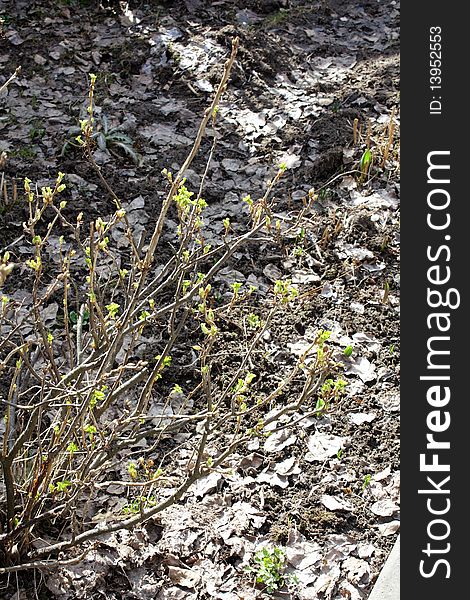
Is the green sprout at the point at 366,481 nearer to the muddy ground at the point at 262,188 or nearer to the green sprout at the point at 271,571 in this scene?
the muddy ground at the point at 262,188

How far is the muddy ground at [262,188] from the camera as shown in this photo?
285cm

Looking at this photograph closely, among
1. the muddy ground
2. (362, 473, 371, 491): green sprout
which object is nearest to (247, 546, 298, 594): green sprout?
the muddy ground

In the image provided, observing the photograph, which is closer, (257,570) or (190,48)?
(257,570)

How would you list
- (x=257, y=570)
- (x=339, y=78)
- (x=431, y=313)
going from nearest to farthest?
1. (x=257, y=570)
2. (x=431, y=313)
3. (x=339, y=78)

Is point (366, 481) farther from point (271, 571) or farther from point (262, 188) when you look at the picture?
point (262, 188)

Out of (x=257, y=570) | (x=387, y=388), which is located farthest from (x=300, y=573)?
(x=387, y=388)

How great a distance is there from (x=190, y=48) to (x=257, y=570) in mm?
4032

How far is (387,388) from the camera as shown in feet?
11.4

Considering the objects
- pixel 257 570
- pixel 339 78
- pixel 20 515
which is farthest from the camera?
pixel 339 78

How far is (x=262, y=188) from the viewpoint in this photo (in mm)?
4625

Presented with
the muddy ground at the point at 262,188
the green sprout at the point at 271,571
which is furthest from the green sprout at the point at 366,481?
the green sprout at the point at 271,571

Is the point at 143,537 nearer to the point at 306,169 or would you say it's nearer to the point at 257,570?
the point at 257,570

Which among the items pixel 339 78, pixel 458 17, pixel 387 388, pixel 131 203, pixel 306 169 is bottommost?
pixel 387 388

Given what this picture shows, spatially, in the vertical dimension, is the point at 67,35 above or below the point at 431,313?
above
